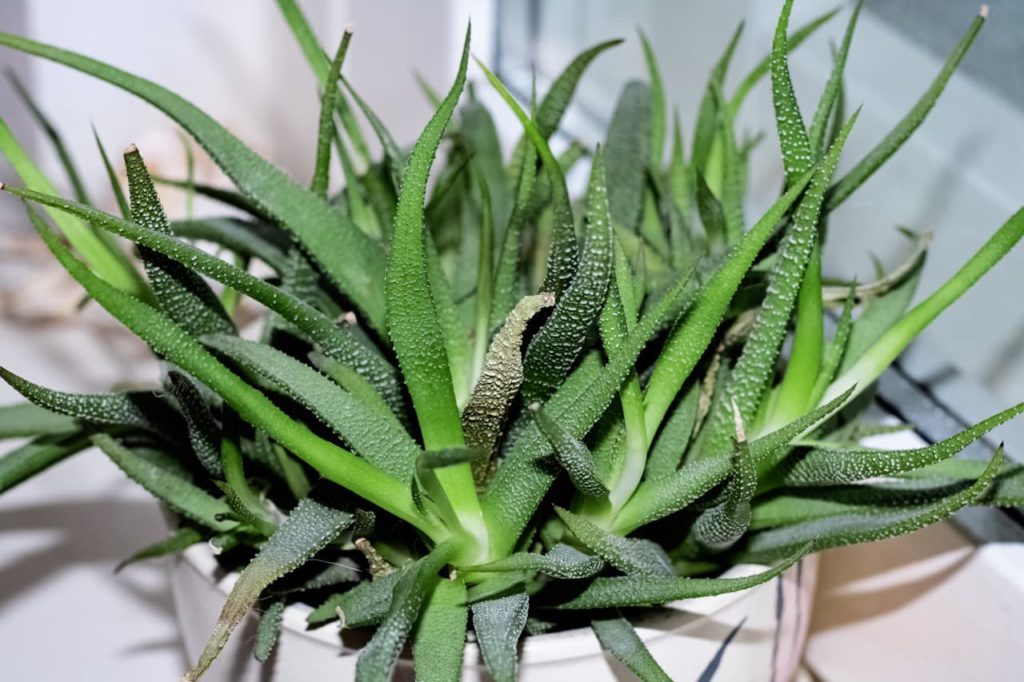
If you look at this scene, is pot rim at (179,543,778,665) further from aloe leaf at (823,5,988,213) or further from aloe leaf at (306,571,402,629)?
aloe leaf at (823,5,988,213)

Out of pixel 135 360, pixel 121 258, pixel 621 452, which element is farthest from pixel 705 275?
pixel 135 360

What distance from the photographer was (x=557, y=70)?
Result: 0.71 m

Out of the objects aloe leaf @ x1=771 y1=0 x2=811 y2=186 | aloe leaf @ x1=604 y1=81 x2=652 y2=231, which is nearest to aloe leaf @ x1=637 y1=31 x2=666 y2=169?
aloe leaf @ x1=604 y1=81 x2=652 y2=231

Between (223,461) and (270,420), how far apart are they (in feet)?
0.12

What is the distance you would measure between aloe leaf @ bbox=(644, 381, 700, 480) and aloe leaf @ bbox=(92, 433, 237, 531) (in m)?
0.11

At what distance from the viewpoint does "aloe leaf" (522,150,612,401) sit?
240 mm

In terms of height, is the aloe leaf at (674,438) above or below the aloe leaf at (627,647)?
above

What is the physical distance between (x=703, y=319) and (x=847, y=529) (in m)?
0.07

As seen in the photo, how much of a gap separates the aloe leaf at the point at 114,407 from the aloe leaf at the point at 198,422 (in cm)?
1

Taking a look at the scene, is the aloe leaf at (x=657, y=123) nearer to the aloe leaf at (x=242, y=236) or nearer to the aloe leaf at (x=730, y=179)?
the aloe leaf at (x=730, y=179)

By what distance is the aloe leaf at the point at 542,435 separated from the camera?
0.79 ft

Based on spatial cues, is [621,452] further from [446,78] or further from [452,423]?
[446,78]

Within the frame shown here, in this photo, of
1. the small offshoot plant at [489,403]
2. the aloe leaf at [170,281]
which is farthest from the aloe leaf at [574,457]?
the aloe leaf at [170,281]

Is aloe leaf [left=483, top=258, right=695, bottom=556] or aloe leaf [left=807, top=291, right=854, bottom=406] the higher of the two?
aloe leaf [left=807, top=291, right=854, bottom=406]
